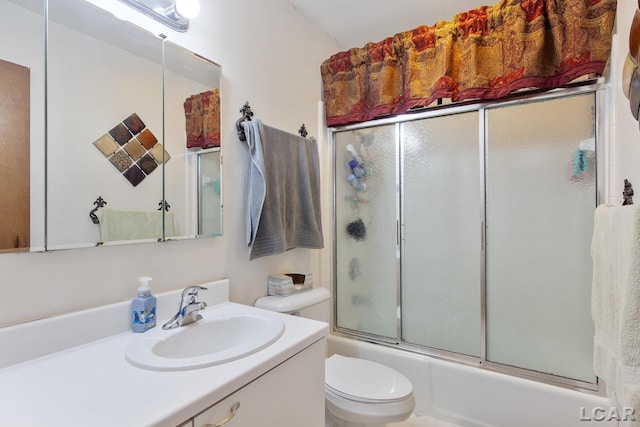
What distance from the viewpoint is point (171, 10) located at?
118 centimetres

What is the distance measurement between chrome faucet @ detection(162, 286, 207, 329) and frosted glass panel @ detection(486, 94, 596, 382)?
1563 millimetres

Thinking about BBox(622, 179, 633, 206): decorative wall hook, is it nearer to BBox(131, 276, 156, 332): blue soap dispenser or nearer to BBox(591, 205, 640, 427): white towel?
BBox(591, 205, 640, 427): white towel

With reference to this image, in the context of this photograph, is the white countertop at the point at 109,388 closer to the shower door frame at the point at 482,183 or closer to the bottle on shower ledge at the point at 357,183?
the shower door frame at the point at 482,183

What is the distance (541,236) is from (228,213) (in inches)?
64.7

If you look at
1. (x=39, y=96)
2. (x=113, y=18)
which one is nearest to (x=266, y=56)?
(x=113, y=18)

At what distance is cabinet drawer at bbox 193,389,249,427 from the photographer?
685 mm

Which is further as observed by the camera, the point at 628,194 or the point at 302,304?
the point at 302,304

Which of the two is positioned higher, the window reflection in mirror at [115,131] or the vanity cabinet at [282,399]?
the window reflection in mirror at [115,131]

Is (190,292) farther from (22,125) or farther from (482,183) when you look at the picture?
(482,183)

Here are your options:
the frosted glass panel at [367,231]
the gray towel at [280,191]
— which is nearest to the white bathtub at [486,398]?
the frosted glass panel at [367,231]

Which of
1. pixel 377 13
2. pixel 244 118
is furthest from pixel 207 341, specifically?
pixel 377 13

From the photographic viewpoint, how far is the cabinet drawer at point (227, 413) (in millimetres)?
685

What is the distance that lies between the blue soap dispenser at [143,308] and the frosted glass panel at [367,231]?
143cm

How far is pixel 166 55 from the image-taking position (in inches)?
46.9
